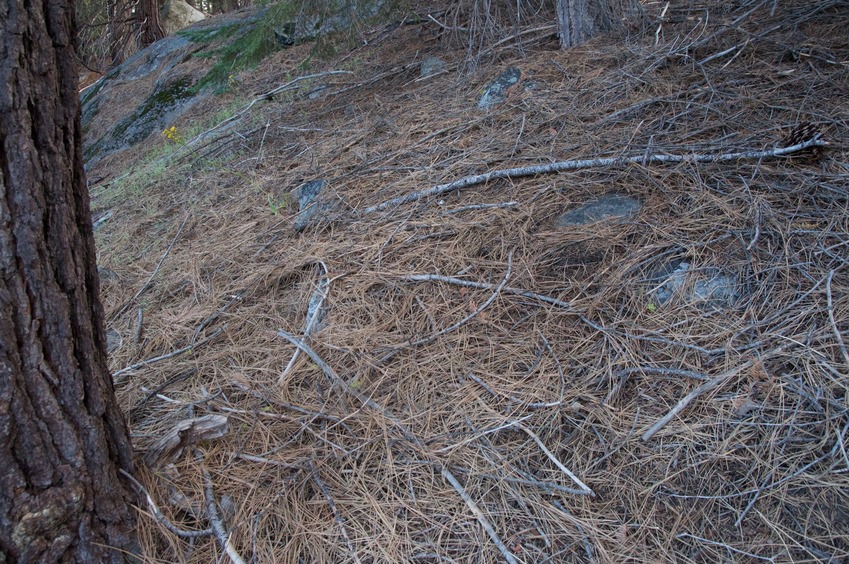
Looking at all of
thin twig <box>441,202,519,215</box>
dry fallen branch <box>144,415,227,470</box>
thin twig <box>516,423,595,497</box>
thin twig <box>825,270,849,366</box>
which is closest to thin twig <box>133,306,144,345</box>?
dry fallen branch <box>144,415,227,470</box>

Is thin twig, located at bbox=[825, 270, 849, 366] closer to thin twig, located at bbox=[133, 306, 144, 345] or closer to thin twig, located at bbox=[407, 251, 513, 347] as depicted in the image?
thin twig, located at bbox=[407, 251, 513, 347]

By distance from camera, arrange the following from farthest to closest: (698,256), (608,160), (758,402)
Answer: (608,160)
(698,256)
(758,402)

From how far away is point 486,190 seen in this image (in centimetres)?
284

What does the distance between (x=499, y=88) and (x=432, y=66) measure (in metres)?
0.96

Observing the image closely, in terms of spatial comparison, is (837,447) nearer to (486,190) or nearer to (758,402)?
(758,402)

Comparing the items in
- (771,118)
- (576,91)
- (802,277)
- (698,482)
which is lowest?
(698,482)

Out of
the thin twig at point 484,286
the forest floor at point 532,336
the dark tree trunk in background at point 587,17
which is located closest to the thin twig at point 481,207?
the forest floor at point 532,336

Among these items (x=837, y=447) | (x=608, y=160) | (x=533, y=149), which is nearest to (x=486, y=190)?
(x=533, y=149)

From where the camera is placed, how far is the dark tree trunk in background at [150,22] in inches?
365

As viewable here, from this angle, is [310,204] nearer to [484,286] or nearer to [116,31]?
[484,286]

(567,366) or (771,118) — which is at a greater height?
(771,118)

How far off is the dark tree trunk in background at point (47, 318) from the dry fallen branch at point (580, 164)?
159cm

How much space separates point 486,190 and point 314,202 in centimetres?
96

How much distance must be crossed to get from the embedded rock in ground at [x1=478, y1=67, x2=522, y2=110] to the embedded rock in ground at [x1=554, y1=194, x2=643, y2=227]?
1.28 m
